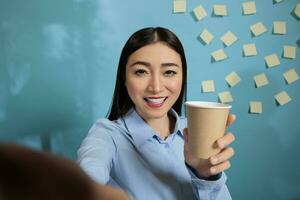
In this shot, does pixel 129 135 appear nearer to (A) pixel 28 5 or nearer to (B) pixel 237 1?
(A) pixel 28 5

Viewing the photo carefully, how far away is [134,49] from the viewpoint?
1064 mm

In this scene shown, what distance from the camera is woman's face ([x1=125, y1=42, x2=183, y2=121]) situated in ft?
3.40

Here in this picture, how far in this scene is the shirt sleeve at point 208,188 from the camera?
909 millimetres

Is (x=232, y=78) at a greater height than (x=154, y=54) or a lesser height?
lesser

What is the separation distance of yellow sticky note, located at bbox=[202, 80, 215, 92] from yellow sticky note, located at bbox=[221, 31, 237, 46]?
19 cm

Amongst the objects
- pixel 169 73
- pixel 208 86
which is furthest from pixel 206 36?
pixel 169 73

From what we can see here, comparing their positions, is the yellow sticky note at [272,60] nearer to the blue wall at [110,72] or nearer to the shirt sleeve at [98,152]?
the blue wall at [110,72]

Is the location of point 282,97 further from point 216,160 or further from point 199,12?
point 216,160

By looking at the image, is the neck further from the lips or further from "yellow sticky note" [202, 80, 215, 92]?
"yellow sticky note" [202, 80, 215, 92]

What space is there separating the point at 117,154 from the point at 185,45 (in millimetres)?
743

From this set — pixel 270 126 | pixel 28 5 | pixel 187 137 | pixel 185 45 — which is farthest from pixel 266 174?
pixel 28 5

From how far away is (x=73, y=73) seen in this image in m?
1.48

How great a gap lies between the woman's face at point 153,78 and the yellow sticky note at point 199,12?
56 cm

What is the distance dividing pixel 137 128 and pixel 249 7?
2.87 ft
